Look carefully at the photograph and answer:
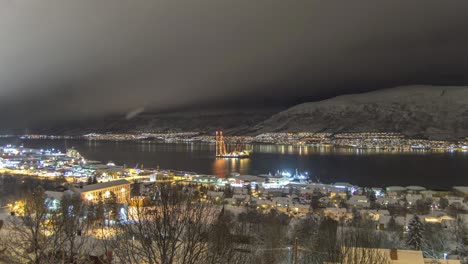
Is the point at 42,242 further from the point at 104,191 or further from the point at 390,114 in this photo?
the point at 390,114

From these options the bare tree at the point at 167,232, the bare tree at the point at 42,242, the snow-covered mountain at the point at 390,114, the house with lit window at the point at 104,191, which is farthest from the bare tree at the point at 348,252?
the snow-covered mountain at the point at 390,114

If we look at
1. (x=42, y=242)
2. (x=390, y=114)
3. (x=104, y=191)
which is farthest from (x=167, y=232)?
(x=390, y=114)

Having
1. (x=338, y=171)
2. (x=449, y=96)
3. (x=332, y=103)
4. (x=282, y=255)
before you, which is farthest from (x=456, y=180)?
(x=332, y=103)

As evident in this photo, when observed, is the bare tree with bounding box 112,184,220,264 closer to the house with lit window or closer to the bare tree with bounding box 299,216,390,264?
the bare tree with bounding box 299,216,390,264

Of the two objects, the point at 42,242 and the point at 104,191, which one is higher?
the point at 42,242

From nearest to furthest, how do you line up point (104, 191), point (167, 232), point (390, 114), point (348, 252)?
1. point (167, 232)
2. point (348, 252)
3. point (104, 191)
4. point (390, 114)

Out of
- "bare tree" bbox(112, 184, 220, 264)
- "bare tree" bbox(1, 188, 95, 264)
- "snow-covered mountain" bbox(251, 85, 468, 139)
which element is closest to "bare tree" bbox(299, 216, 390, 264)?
"bare tree" bbox(112, 184, 220, 264)

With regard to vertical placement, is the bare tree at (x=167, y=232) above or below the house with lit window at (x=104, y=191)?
above

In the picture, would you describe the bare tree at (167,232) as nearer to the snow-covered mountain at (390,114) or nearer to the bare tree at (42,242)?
the bare tree at (42,242)

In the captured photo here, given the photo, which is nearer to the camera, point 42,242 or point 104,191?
point 42,242
